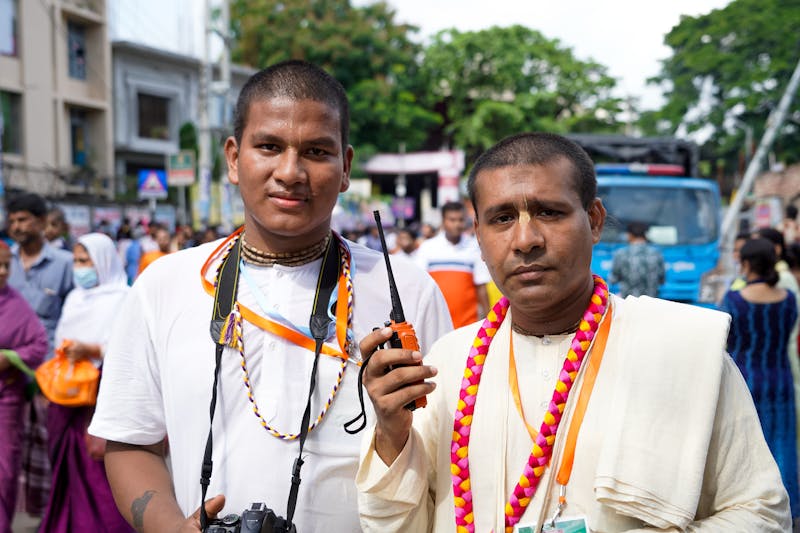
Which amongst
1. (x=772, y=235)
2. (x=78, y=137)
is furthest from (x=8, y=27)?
Answer: (x=772, y=235)

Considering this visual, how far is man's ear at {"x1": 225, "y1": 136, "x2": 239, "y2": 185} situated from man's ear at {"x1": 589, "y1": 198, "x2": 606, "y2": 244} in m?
0.96

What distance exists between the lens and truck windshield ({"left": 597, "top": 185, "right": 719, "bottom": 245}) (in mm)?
10484

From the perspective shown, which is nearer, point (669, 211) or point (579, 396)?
point (579, 396)

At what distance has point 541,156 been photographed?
177cm

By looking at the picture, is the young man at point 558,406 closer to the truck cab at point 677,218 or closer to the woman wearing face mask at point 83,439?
the woman wearing face mask at point 83,439

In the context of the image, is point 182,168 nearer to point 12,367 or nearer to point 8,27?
point 8,27

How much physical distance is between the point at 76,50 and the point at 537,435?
24678 millimetres

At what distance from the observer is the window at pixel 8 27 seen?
20.2 meters

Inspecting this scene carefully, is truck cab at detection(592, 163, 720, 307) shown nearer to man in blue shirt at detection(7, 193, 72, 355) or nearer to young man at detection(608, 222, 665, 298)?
young man at detection(608, 222, 665, 298)

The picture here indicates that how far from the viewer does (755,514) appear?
1.54 meters

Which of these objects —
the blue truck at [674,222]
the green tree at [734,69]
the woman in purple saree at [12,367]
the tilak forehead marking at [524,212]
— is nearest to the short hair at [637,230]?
the blue truck at [674,222]

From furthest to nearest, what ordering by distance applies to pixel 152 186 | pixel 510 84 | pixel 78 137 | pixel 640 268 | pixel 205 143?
1. pixel 510 84
2. pixel 78 137
3. pixel 205 143
4. pixel 152 186
5. pixel 640 268

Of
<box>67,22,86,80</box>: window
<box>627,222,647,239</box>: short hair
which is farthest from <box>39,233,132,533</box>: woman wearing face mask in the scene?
<box>67,22,86,80</box>: window

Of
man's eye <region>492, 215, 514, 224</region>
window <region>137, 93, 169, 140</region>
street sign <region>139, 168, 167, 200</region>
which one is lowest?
man's eye <region>492, 215, 514, 224</region>
